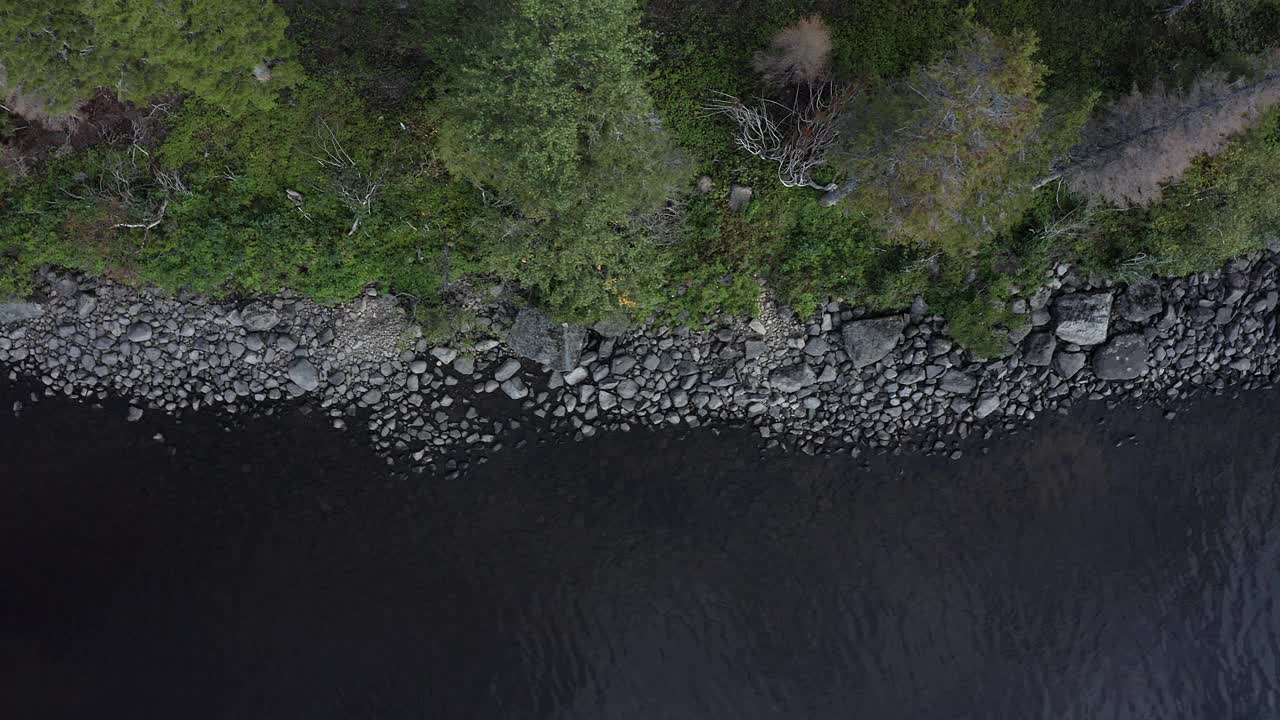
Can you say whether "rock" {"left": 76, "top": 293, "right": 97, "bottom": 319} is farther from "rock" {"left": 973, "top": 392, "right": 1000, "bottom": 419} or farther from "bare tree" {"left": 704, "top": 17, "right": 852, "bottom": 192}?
"rock" {"left": 973, "top": 392, "right": 1000, "bottom": 419}

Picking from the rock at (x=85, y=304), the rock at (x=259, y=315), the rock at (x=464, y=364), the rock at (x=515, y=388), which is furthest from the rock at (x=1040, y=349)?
the rock at (x=85, y=304)

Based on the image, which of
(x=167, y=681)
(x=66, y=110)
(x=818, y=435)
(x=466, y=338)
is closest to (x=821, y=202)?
(x=818, y=435)

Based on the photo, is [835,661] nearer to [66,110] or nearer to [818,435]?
[818,435]

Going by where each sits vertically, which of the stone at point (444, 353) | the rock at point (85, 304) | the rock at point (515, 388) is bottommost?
the rock at point (515, 388)

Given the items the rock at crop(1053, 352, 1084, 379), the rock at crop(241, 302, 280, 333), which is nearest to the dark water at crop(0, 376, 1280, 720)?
the rock at crop(1053, 352, 1084, 379)

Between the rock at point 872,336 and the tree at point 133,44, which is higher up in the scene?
the tree at point 133,44

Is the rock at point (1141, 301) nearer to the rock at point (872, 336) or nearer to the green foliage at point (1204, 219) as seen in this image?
the green foliage at point (1204, 219)

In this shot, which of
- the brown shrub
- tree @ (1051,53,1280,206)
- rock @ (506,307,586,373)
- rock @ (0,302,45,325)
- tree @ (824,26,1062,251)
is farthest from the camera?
rock @ (0,302,45,325)

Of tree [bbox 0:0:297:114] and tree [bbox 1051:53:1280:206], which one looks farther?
tree [bbox 1051:53:1280:206]
